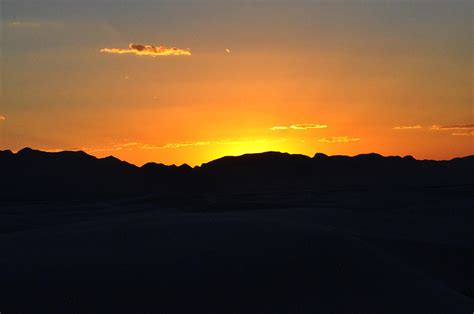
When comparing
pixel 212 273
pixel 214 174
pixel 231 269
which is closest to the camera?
pixel 212 273

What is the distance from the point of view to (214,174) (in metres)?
63.6

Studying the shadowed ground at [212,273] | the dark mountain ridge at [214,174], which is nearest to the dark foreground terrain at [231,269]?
the shadowed ground at [212,273]

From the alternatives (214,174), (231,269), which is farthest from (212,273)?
(214,174)

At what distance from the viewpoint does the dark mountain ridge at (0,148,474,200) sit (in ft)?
169

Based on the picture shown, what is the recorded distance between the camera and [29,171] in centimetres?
5341

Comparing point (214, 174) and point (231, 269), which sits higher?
point (214, 174)

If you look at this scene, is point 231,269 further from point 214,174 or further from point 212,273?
point 214,174

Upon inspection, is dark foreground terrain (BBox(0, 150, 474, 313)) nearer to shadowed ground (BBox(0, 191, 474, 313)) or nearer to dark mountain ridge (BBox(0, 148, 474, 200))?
shadowed ground (BBox(0, 191, 474, 313))

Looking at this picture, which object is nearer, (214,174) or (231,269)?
(231,269)

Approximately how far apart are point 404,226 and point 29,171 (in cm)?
3925

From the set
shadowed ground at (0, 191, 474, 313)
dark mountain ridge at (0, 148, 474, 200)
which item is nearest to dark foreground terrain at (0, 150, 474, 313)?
shadowed ground at (0, 191, 474, 313)

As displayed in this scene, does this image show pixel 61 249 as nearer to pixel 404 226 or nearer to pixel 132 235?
pixel 132 235

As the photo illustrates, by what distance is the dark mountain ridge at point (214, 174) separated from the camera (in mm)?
51625

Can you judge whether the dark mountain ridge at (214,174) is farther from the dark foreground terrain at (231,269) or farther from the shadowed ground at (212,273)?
the shadowed ground at (212,273)
